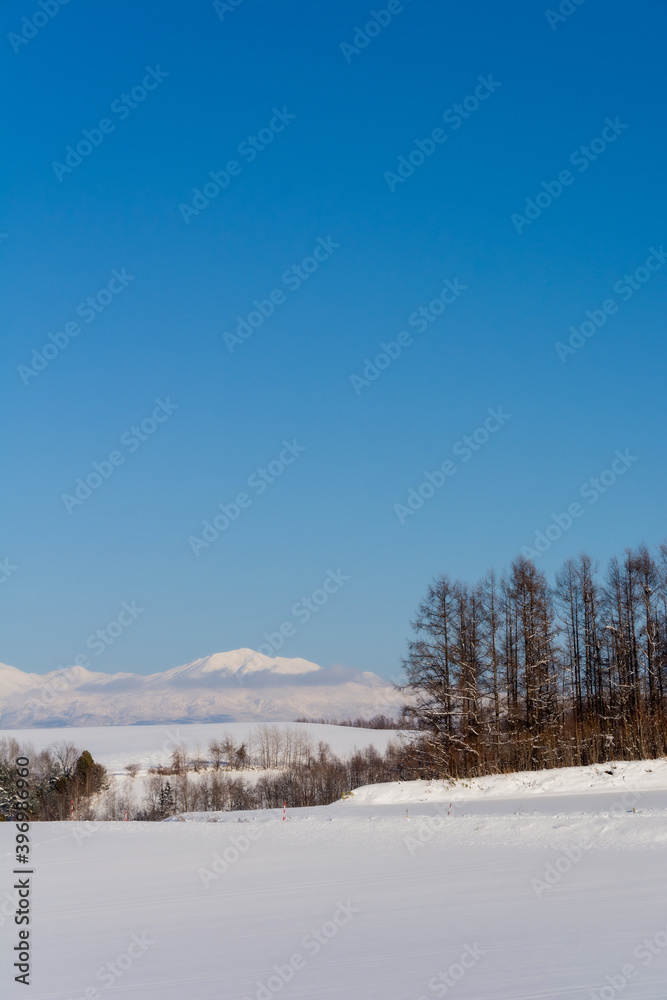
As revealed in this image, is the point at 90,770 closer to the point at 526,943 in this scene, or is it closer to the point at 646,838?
the point at 646,838

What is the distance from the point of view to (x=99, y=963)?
35.6 feet
